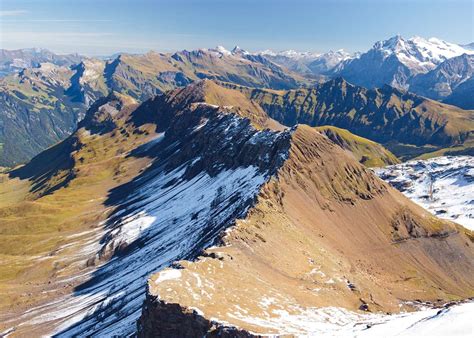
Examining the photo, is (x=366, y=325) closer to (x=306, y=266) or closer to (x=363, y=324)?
(x=363, y=324)

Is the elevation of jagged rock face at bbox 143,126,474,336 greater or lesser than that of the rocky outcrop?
lesser

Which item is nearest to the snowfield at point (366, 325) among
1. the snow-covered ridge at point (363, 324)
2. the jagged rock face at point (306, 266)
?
the snow-covered ridge at point (363, 324)

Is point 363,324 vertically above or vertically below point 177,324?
below

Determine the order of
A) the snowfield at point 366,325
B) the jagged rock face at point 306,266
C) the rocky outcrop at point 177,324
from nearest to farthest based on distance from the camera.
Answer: the snowfield at point 366,325 < the rocky outcrop at point 177,324 < the jagged rock face at point 306,266

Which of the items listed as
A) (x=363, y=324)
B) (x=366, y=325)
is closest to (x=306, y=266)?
(x=363, y=324)

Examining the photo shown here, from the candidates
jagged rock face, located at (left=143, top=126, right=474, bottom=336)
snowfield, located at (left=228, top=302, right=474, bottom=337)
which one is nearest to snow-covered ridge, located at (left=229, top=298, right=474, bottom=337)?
snowfield, located at (left=228, top=302, right=474, bottom=337)

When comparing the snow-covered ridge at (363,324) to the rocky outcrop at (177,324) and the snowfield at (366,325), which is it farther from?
the rocky outcrop at (177,324)

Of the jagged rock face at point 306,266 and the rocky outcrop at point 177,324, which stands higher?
the rocky outcrop at point 177,324

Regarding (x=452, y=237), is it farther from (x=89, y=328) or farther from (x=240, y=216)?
(x=89, y=328)

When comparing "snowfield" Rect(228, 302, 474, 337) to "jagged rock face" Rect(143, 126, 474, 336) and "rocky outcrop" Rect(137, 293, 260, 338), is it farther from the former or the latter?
"rocky outcrop" Rect(137, 293, 260, 338)
